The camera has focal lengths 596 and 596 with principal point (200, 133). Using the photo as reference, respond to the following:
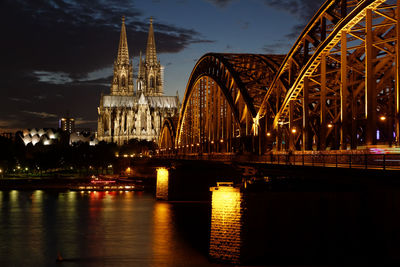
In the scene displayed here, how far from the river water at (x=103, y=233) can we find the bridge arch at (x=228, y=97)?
9.29m

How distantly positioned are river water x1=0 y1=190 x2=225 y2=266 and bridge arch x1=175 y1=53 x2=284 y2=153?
9285 mm

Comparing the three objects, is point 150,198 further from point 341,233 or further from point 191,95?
point 341,233

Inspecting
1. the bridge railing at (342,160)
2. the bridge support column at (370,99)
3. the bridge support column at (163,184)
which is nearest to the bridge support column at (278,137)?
the bridge railing at (342,160)

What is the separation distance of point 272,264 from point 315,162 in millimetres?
5711

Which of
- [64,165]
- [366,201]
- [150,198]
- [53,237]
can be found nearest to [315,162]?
[366,201]

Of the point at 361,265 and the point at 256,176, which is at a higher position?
the point at 256,176

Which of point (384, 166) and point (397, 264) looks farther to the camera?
point (397, 264)

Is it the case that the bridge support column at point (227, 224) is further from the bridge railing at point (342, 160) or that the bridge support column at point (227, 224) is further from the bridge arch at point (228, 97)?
the bridge arch at point (228, 97)

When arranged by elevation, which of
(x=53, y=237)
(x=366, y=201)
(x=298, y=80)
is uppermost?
(x=298, y=80)

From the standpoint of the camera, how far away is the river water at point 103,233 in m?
40.6

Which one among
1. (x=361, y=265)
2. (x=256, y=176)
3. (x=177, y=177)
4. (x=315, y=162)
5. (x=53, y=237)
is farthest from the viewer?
(x=177, y=177)

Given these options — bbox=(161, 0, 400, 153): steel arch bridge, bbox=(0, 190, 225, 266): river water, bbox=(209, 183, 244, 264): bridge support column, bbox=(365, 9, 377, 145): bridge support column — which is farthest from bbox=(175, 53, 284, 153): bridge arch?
bbox=(365, 9, 377, 145): bridge support column

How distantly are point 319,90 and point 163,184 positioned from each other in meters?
32.0

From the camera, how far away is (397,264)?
32125mm
